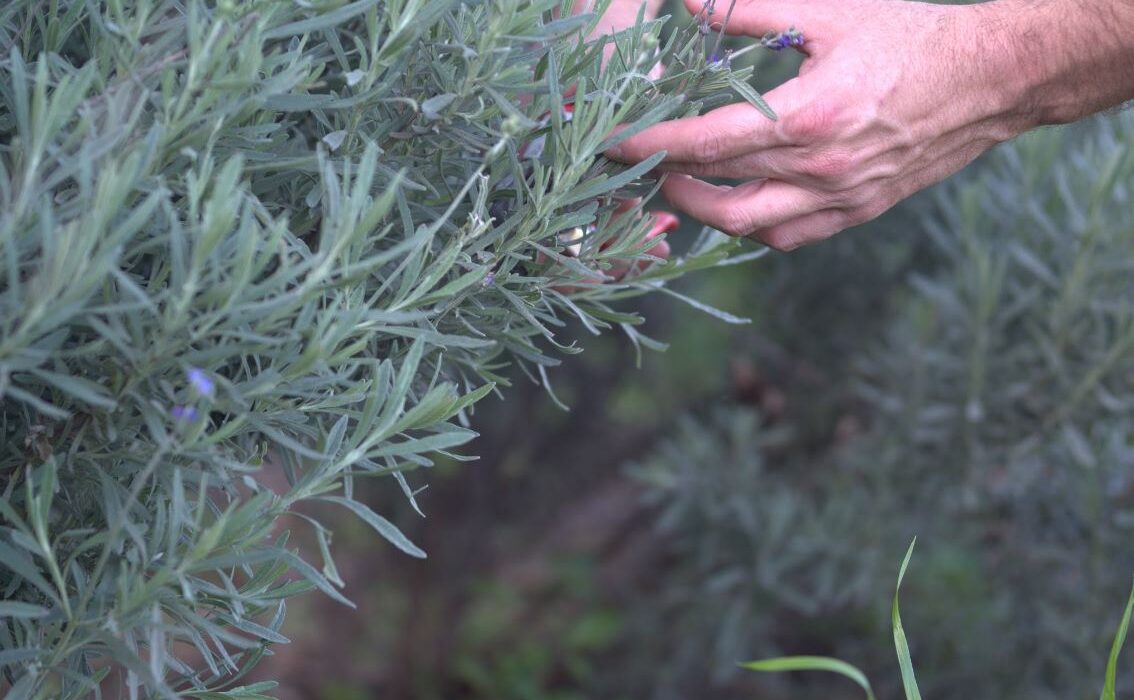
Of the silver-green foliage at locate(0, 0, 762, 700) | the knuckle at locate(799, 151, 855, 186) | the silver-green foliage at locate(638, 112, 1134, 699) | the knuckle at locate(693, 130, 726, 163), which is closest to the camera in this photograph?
the silver-green foliage at locate(0, 0, 762, 700)

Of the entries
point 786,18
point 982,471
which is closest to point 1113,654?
point 786,18

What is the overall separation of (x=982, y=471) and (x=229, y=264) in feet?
7.31

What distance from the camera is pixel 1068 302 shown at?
2326 millimetres

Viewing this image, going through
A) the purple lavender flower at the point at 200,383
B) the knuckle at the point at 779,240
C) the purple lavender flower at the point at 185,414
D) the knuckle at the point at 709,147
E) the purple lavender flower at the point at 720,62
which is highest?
the purple lavender flower at the point at 720,62

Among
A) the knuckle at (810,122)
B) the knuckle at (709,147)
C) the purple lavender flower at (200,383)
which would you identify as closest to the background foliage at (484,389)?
the purple lavender flower at (200,383)

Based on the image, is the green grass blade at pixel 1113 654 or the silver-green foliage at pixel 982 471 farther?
the silver-green foliage at pixel 982 471

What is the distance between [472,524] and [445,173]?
250 cm

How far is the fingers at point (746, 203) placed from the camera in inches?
53.2

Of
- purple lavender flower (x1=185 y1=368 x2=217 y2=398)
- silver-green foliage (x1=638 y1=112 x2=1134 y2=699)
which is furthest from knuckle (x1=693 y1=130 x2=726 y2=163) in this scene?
silver-green foliage (x1=638 y1=112 x2=1134 y2=699)

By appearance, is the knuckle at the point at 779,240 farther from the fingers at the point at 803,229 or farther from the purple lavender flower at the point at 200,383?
the purple lavender flower at the point at 200,383

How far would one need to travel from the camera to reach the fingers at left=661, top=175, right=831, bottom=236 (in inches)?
53.2

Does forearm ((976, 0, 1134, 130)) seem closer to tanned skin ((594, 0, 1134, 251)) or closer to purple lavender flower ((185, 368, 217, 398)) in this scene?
tanned skin ((594, 0, 1134, 251))

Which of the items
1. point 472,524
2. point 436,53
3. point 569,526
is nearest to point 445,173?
point 436,53

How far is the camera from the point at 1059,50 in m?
1.47
